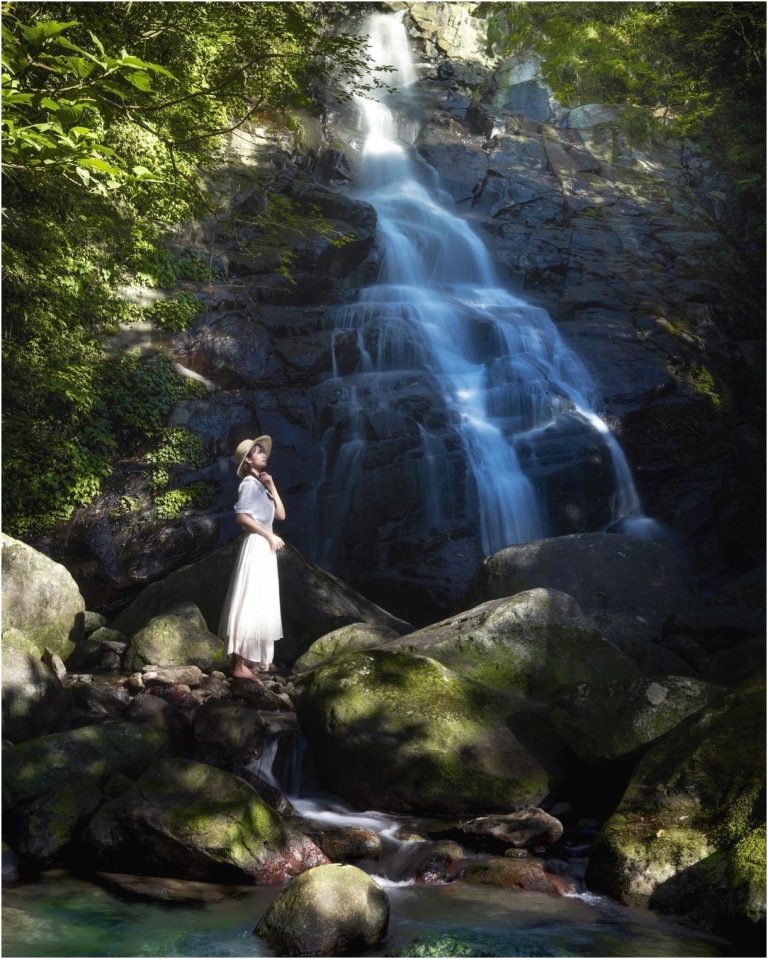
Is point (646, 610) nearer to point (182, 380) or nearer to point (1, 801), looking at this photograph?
point (1, 801)

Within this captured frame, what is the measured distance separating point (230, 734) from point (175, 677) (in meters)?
2.24

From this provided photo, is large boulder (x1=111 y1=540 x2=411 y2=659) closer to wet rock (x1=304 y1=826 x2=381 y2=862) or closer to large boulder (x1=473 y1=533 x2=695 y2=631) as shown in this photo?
large boulder (x1=473 y1=533 x2=695 y2=631)

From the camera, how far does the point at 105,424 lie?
13539mm

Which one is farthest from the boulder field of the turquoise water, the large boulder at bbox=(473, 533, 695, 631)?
the large boulder at bbox=(473, 533, 695, 631)

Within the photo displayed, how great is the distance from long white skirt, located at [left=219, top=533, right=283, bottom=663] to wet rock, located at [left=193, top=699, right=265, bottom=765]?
1.15 meters

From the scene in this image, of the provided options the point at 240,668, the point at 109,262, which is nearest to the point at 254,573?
the point at 240,668

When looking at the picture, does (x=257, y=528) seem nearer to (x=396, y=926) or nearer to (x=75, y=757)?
(x=75, y=757)

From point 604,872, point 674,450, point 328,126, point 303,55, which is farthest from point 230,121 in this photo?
point 604,872

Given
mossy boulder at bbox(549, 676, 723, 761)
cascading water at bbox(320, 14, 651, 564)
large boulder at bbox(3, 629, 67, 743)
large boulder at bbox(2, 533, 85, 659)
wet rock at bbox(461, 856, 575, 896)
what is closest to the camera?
wet rock at bbox(461, 856, 575, 896)

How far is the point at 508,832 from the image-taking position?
552cm

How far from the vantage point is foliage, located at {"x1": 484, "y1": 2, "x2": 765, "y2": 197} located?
59.8 feet

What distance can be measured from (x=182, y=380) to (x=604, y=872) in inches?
439

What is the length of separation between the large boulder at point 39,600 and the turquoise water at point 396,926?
Result: 523cm

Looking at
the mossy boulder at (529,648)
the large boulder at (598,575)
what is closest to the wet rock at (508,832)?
the mossy boulder at (529,648)
